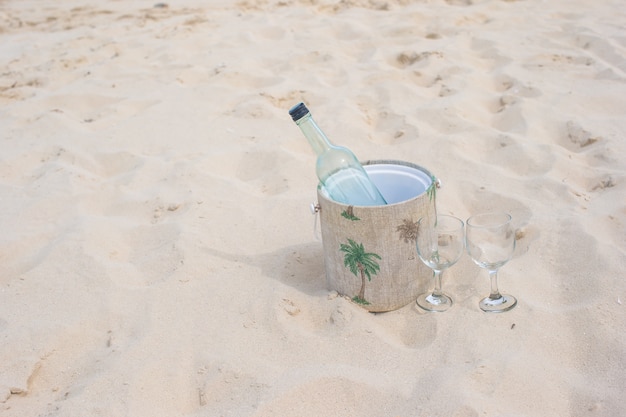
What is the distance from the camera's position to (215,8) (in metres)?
5.32

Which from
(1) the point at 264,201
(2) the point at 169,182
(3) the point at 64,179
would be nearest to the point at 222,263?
(1) the point at 264,201

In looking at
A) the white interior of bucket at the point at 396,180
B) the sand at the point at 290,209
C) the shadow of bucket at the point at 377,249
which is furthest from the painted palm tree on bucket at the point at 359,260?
the white interior of bucket at the point at 396,180

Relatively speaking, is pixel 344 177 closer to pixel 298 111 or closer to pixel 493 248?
pixel 298 111

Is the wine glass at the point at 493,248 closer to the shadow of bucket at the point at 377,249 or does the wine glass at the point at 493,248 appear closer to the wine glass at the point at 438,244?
the wine glass at the point at 438,244

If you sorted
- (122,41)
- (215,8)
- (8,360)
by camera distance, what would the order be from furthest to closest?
(215,8), (122,41), (8,360)

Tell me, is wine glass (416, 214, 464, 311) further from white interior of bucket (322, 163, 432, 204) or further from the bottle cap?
the bottle cap

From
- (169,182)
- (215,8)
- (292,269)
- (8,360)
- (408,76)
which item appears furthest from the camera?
(215,8)

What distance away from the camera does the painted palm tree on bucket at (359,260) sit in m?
1.87

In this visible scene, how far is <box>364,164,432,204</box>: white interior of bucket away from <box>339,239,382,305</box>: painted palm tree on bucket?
0.91 ft

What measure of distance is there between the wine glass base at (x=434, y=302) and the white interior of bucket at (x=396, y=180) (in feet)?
1.02

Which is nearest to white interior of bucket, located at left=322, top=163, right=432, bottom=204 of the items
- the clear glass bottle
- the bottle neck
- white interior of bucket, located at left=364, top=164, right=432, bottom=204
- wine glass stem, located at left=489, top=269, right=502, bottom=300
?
white interior of bucket, located at left=364, top=164, right=432, bottom=204

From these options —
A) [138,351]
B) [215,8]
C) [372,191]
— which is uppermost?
[372,191]

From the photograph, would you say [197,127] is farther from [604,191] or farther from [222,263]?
[604,191]

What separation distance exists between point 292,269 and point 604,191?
1.21 m
